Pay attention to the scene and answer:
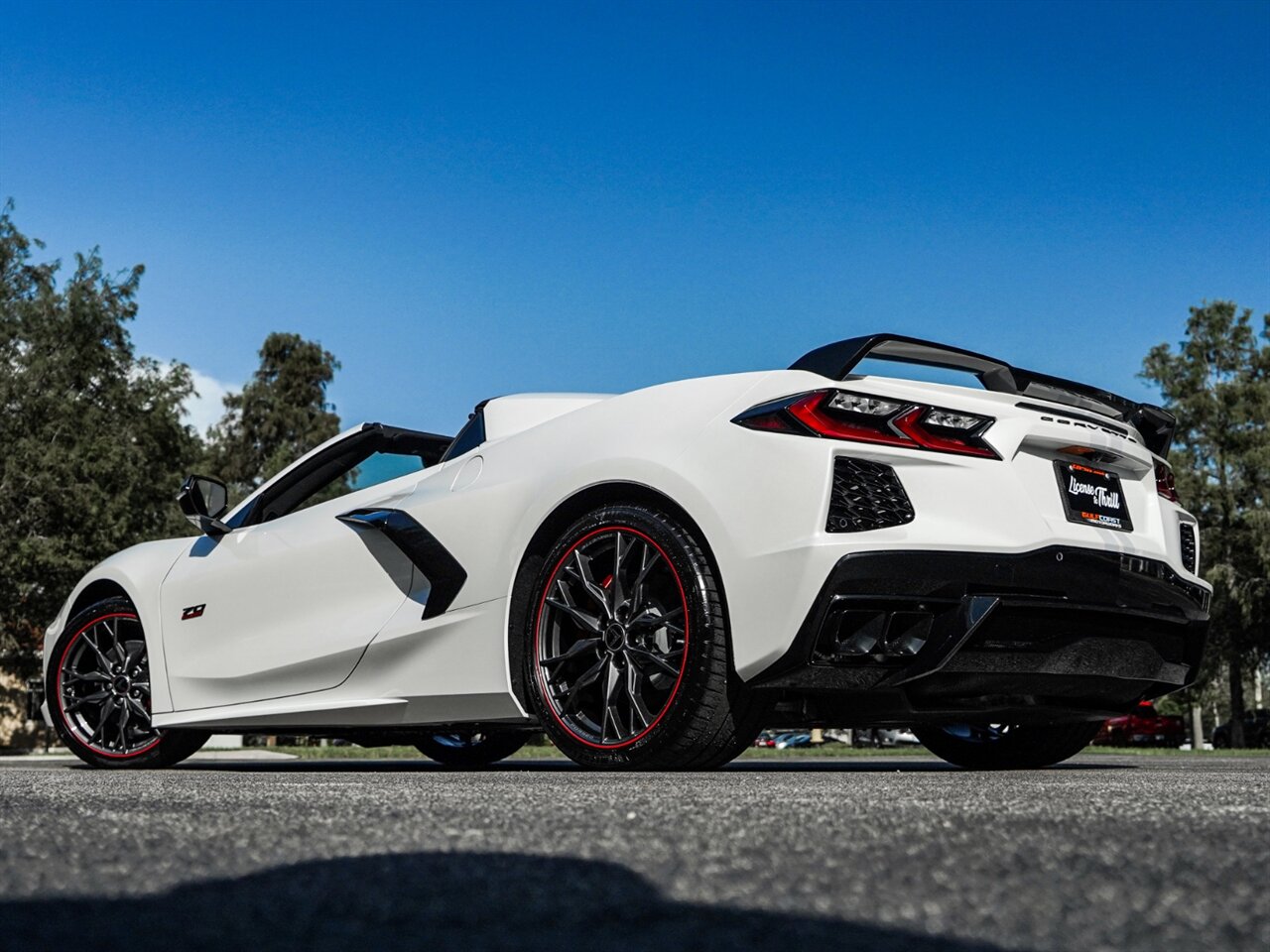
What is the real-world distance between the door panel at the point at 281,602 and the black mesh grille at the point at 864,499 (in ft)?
6.39

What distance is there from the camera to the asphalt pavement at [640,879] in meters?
1.37

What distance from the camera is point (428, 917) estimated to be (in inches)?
56.9

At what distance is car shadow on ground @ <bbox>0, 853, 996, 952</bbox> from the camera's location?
1.34 m

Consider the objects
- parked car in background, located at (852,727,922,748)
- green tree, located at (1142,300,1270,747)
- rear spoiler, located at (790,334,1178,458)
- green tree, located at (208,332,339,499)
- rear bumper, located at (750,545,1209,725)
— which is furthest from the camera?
parked car in background, located at (852,727,922,748)

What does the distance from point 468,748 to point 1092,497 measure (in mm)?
3804

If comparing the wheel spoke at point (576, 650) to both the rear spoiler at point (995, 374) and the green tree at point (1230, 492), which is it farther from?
the green tree at point (1230, 492)

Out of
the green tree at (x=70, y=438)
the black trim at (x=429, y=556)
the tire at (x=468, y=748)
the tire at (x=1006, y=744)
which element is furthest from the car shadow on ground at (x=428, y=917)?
the green tree at (x=70, y=438)

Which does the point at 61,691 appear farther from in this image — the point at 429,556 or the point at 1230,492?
the point at 1230,492

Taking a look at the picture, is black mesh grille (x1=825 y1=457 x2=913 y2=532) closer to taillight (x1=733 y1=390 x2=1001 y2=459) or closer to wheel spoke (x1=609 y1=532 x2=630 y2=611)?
taillight (x1=733 y1=390 x2=1001 y2=459)

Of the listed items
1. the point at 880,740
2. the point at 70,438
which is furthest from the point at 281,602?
the point at 880,740

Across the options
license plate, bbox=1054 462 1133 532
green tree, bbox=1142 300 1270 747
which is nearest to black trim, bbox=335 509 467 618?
license plate, bbox=1054 462 1133 532

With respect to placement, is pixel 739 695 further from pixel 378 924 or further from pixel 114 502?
pixel 114 502

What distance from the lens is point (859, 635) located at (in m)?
4.02

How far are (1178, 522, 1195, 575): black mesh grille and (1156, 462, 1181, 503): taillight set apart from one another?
0.11 meters
